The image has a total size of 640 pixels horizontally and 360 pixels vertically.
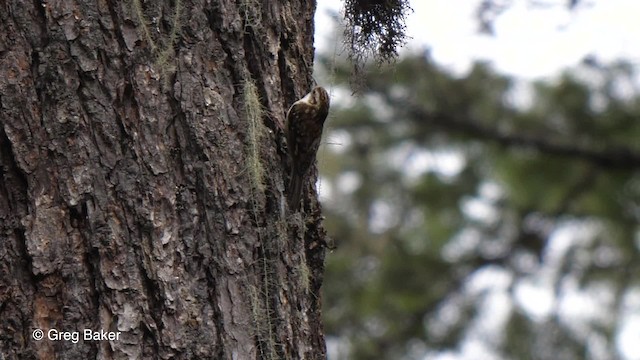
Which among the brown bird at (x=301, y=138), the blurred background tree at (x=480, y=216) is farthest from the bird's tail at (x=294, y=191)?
the blurred background tree at (x=480, y=216)

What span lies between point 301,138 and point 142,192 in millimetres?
542

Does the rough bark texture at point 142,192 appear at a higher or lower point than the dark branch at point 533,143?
lower

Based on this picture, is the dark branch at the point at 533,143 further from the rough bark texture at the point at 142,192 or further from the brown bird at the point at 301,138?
the rough bark texture at the point at 142,192

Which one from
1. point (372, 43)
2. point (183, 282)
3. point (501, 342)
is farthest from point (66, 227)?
point (501, 342)

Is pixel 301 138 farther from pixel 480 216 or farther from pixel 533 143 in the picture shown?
pixel 480 216

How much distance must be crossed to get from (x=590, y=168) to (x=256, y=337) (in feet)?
16.1

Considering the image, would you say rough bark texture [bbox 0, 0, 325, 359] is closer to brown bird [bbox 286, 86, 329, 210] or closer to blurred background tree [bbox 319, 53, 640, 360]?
brown bird [bbox 286, 86, 329, 210]

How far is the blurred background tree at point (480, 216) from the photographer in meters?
7.28

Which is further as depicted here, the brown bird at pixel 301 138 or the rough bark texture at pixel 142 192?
the brown bird at pixel 301 138

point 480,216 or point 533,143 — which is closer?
point 533,143

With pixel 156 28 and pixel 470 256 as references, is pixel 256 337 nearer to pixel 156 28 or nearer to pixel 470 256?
pixel 156 28

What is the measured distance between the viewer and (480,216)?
8.54 meters

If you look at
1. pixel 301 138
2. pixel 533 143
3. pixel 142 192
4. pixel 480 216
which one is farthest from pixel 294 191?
pixel 480 216

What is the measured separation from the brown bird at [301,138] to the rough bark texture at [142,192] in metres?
0.05
